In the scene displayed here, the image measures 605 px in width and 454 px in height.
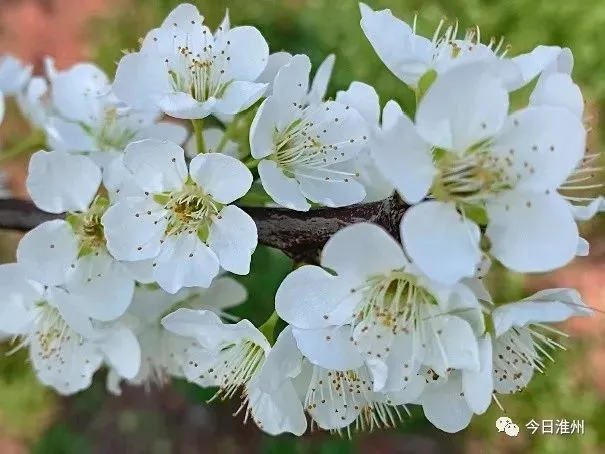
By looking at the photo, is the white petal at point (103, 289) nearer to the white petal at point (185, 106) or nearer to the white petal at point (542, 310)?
the white petal at point (185, 106)

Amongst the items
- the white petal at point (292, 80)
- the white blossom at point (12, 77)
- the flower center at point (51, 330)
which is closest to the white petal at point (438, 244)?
the white petal at point (292, 80)

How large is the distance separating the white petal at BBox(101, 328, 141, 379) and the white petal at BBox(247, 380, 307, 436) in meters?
0.25

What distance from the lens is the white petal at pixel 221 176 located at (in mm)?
1003

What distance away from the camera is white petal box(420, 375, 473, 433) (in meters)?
1.02

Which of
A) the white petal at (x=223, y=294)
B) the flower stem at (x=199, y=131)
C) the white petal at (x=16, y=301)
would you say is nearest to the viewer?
the flower stem at (x=199, y=131)

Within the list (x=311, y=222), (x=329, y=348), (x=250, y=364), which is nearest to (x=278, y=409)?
(x=250, y=364)

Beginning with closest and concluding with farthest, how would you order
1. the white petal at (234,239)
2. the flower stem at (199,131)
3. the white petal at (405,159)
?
the white petal at (405,159) < the white petal at (234,239) < the flower stem at (199,131)

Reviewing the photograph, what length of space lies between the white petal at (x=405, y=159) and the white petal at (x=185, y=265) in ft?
1.13

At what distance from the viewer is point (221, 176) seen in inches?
40.5

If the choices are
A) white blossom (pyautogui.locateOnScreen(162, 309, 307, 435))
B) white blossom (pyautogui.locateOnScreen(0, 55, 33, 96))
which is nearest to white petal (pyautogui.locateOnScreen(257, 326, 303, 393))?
white blossom (pyautogui.locateOnScreen(162, 309, 307, 435))

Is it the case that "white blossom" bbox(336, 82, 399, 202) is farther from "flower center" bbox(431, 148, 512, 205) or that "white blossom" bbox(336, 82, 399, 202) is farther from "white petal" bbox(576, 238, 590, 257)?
"white petal" bbox(576, 238, 590, 257)

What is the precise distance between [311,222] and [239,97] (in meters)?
0.22

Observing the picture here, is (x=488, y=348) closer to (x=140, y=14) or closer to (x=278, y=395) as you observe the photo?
(x=278, y=395)

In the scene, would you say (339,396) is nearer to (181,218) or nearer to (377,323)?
(377,323)
